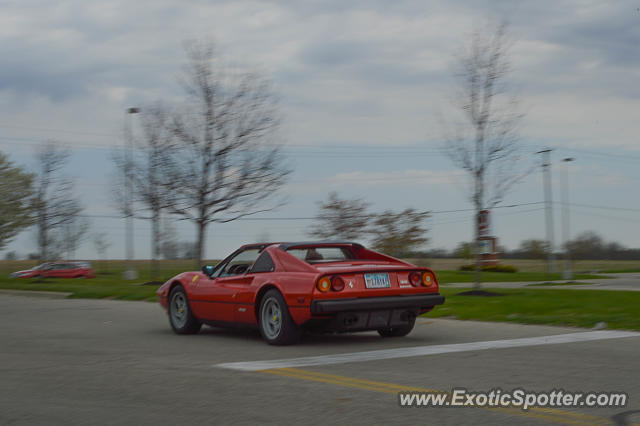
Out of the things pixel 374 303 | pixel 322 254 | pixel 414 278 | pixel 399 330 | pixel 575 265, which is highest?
pixel 322 254

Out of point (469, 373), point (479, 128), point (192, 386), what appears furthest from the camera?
point (479, 128)

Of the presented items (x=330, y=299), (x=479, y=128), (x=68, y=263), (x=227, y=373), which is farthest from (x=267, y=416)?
(x=68, y=263)

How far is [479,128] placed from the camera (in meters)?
18.6

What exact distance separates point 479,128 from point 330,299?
11.1 metres

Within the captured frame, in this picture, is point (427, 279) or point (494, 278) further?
point (494, 278)

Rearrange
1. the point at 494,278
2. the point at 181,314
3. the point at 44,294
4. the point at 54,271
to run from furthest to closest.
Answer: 1. the point at 54,271
2. the point at 494,278
3. the point at 44,294
4. the point at 181,314

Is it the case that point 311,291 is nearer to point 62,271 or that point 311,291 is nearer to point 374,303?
point 374,303

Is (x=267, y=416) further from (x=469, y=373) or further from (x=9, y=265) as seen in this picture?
(x=9, y=265)

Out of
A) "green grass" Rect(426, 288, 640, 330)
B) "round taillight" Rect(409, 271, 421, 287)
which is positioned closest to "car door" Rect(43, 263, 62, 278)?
"green grass" Rect(426, 288, 640, 330)

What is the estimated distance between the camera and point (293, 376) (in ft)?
22.1

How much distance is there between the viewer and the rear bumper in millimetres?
8492

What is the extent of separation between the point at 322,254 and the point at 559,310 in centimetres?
498

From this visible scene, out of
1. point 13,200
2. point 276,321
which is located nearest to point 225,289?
point 276,321

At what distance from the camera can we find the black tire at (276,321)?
887 centimetres
